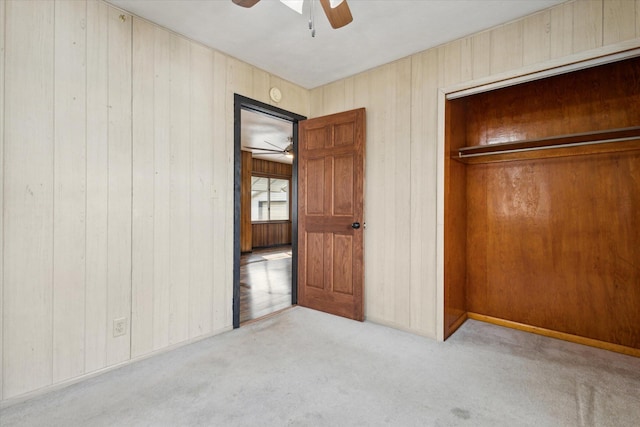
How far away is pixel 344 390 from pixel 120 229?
2009 mm

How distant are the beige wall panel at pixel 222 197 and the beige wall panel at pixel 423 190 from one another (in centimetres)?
181

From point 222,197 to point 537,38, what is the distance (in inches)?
117

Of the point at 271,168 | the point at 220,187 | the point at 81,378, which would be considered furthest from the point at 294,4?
the point at 271,168

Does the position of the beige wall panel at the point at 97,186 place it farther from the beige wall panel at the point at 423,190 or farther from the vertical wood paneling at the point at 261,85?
the beige wall panel at the point at 423,190

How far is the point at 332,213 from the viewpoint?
3.45 m

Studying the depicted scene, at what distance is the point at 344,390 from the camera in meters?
1.99

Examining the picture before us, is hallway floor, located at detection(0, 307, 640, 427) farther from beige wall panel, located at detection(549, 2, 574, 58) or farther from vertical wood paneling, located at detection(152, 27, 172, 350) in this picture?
beige wall panel, located at detection(549, 2, 574, 58)


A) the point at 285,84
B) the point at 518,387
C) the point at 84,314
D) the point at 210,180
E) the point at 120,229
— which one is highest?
the point at 285,84

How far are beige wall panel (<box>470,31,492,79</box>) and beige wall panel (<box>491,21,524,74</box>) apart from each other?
0.03 metres

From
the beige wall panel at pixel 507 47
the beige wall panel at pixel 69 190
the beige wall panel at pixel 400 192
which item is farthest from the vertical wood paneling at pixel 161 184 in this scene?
the beige wall panel at pixel 507 47

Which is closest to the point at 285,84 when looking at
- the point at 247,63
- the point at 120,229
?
the point at 247,63

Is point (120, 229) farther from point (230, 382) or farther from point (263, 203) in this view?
point (263, 203)

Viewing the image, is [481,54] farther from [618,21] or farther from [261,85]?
[261,85]

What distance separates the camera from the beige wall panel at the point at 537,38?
2.32 metres
